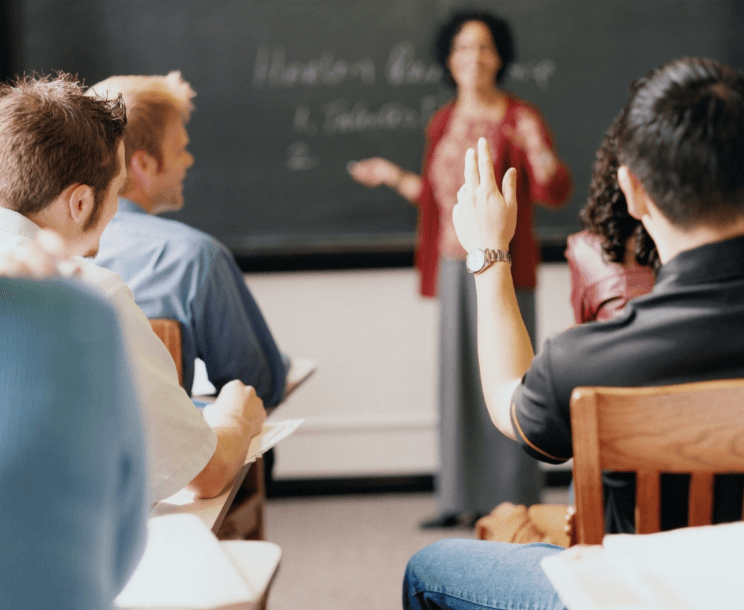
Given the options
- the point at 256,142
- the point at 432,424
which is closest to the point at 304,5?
the point at 256,142

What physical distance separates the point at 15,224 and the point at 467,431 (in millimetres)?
1777

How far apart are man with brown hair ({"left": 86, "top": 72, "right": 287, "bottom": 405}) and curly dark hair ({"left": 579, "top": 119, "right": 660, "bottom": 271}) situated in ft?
2.34

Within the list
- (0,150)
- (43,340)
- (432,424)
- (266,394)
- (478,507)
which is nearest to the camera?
(43,340)

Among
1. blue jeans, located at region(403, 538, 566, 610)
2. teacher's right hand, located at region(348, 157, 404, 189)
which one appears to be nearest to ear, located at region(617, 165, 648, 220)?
blue jeans, located at region(403, 538, 566, 610)

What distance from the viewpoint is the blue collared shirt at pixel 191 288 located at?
4.75ft

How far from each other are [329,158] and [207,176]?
471 millimetres

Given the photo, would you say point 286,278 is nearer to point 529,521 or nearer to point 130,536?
point 529,521

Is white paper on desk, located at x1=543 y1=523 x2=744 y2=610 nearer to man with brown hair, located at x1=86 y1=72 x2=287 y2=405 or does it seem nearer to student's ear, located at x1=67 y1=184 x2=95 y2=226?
student's ear, located at x1=67 y1=184 x2=95 y2=226

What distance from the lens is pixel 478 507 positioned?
2.46m

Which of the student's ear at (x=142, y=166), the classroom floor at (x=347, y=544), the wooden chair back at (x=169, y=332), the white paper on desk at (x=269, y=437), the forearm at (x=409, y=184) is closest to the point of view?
the white paper on desk at (x=269, y=437)

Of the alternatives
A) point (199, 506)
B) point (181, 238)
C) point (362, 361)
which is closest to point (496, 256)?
point (199, 506)

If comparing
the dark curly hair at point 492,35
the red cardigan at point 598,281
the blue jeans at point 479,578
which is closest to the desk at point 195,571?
the blue jeans at point 479,578

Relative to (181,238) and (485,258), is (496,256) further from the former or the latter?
(181,238)

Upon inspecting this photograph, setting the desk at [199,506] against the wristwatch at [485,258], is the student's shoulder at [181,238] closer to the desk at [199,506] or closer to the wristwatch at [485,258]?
the desk at [199,506]
